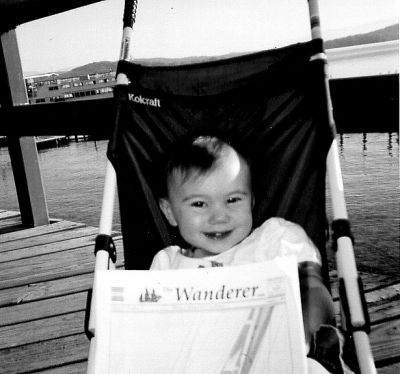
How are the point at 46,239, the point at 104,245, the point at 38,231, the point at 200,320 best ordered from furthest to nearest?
the point at 38,231
the point at 46,239
the point at 104,245
the point at 200,320

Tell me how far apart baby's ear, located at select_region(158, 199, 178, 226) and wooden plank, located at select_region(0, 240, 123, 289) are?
82 cm

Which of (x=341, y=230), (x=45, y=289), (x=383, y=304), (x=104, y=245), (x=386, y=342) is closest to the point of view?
(x=341, y=230)

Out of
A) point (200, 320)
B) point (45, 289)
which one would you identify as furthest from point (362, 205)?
point (200, 320)

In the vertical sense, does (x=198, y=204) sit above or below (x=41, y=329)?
above

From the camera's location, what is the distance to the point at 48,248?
2.60 metres

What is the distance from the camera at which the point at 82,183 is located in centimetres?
1056

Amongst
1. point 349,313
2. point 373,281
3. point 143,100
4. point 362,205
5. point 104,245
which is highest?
point 143,100

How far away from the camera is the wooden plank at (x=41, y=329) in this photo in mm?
1713

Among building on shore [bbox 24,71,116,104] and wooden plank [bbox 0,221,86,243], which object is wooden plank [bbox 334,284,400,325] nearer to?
wooden plank [bbox 0,221,86,243]

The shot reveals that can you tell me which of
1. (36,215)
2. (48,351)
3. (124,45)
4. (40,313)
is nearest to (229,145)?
(124,45)

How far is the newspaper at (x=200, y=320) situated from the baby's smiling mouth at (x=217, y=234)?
1.19 feet

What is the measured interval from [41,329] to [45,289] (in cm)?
34

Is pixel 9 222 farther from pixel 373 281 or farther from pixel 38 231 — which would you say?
pixel 373 281

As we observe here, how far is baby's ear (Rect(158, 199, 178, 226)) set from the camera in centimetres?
149
